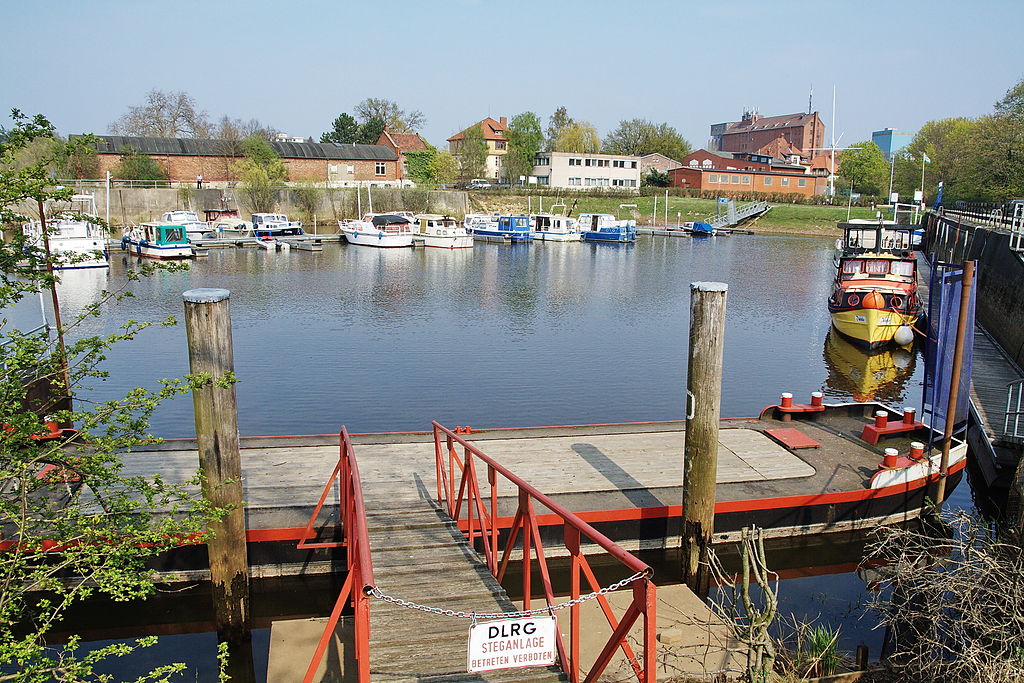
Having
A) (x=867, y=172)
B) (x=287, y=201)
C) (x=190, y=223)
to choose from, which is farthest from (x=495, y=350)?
(x=867, y=172)

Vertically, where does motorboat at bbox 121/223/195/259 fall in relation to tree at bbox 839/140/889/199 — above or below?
below

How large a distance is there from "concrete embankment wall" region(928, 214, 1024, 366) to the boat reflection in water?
9.37 ft

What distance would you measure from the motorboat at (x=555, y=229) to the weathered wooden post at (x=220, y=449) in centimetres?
6079

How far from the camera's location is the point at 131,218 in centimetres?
6650

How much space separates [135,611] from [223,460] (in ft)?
11.4

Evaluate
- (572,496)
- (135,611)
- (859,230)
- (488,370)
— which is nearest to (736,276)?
(859,230)

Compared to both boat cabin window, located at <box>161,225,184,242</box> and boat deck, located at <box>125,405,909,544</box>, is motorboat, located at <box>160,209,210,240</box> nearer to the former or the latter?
boat cabin window, located at <box>161,225,184,242</box>

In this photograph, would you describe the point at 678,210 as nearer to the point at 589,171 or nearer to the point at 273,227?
the point at 589,171

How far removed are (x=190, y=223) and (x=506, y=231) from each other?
25.0m

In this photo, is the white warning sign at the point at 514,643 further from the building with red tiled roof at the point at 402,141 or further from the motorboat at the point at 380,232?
the building with red tiled roof at the point at 402,141

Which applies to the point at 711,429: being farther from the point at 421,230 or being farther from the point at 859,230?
the point at 421,230

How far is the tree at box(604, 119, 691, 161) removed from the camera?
126m

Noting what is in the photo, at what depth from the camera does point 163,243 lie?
4969 cm

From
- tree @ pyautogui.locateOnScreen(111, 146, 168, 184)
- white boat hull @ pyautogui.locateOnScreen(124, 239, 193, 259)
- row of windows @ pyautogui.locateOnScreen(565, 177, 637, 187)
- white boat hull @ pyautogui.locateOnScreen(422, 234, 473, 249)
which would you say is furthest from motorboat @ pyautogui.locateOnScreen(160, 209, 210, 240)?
row of windows @ pyautogui.locateOnScreen(565, 177, 637, 187)
